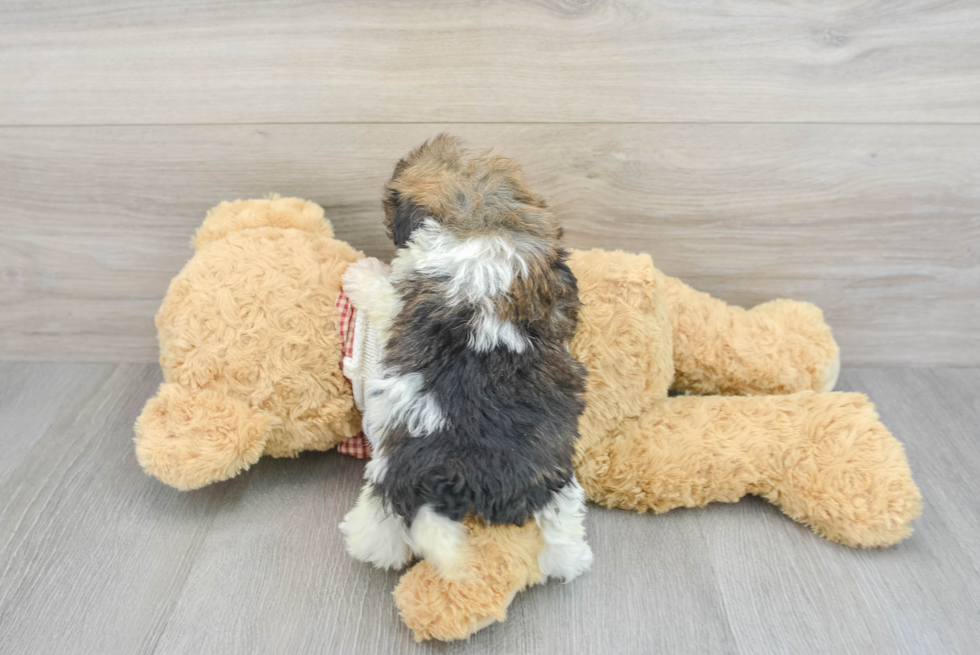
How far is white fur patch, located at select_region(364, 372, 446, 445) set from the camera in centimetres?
63

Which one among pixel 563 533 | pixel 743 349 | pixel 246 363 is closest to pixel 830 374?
pixel 743 349

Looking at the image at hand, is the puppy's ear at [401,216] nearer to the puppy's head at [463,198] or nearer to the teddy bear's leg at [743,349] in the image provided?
the puppy's head at [463,198]

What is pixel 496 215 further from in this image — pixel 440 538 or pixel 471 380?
pixel 440 538

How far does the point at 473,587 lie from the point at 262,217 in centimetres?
51

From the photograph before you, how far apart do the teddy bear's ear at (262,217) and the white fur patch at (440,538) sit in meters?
0.41

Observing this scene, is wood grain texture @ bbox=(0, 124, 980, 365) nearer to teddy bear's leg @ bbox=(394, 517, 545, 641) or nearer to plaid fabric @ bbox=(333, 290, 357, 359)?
plaid fabric @ bbox=(333, 290, 357, 359)

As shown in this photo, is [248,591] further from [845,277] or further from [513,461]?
[845,277]

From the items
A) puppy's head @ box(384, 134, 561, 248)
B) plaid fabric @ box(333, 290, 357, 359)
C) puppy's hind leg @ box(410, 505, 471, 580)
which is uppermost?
puppy's head @ box(384, 134, 561, 248)

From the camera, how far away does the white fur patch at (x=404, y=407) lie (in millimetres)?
628

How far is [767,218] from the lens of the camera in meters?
0.93

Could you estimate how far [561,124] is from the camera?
865mm

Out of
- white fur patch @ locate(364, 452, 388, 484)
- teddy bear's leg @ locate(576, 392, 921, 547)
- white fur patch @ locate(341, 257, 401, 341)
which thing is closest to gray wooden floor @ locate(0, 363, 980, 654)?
teddy bear's leg @ locate(576, 392, 921, 547)

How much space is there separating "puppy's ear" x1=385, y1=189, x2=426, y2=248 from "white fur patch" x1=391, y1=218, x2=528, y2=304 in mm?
20

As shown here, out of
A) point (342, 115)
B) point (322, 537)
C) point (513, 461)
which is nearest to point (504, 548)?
point (513, 461)
